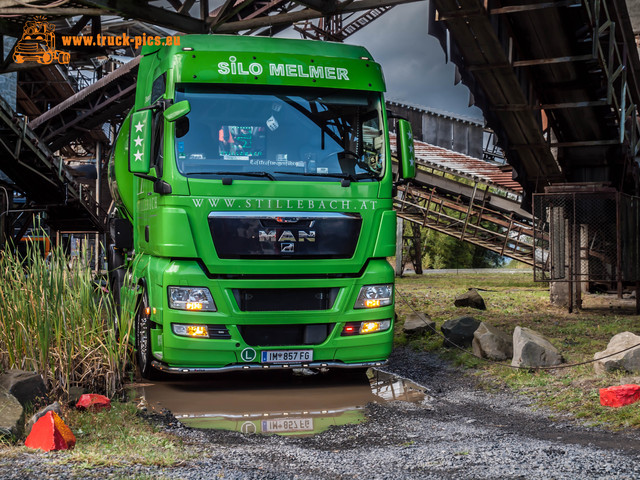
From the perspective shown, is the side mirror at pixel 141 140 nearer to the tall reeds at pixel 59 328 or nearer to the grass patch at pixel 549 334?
the tall reeds at pixel 59 328

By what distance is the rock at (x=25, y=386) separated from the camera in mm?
6219

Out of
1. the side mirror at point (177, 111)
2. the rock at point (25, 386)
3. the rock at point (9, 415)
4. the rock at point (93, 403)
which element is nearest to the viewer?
the rock at point (9, 415)

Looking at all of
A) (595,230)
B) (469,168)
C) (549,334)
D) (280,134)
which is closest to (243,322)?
(280,134)

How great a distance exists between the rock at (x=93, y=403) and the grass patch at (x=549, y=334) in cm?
404

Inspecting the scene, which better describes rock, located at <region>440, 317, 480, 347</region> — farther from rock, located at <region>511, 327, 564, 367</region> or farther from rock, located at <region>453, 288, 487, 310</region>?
rock, located at <region>453, 288, 487, 310</region>

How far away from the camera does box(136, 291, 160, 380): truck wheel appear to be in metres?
7.97

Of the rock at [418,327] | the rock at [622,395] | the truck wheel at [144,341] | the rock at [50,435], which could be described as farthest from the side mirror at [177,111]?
the rock at [418,327]

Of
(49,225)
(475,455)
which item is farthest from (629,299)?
(49,225)

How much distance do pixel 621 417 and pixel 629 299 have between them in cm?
1194

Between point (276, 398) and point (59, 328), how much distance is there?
221 cm

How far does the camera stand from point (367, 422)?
6.74 meters

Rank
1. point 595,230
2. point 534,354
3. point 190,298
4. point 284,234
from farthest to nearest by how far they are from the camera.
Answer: point 595,230 < point 534,354 < point 284,234 < point 190,298

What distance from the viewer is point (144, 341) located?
819 cm

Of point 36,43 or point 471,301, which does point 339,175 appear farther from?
point 36,43
